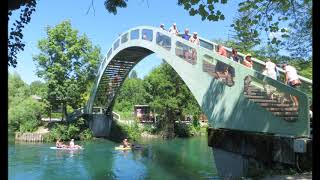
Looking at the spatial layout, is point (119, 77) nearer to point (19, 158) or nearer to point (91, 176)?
point (19, 158)

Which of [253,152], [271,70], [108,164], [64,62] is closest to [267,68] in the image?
[271,70]

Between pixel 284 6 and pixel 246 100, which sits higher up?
pixel 284 6

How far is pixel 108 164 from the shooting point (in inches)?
958

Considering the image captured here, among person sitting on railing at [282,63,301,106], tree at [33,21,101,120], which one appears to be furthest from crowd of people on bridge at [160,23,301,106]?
tree at [33,21,101,120]

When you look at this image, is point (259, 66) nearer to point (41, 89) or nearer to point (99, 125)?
point (41, 89)

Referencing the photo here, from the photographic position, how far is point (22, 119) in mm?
39969

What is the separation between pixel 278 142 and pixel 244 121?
99.7 inches

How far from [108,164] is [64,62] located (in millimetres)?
17758

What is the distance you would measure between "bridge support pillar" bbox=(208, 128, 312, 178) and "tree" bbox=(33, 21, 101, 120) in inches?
1016

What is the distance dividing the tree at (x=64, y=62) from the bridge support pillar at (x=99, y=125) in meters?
2.43

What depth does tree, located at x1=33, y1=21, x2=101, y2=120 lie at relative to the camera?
39.2 metres

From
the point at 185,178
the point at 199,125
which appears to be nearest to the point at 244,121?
the point at 185,178

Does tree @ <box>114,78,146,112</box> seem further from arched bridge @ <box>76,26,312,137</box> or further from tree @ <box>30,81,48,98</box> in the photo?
arched bridge @ <box>76,26,312,137</box>

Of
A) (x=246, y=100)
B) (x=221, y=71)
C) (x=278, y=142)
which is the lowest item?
(x=278, y=142)
